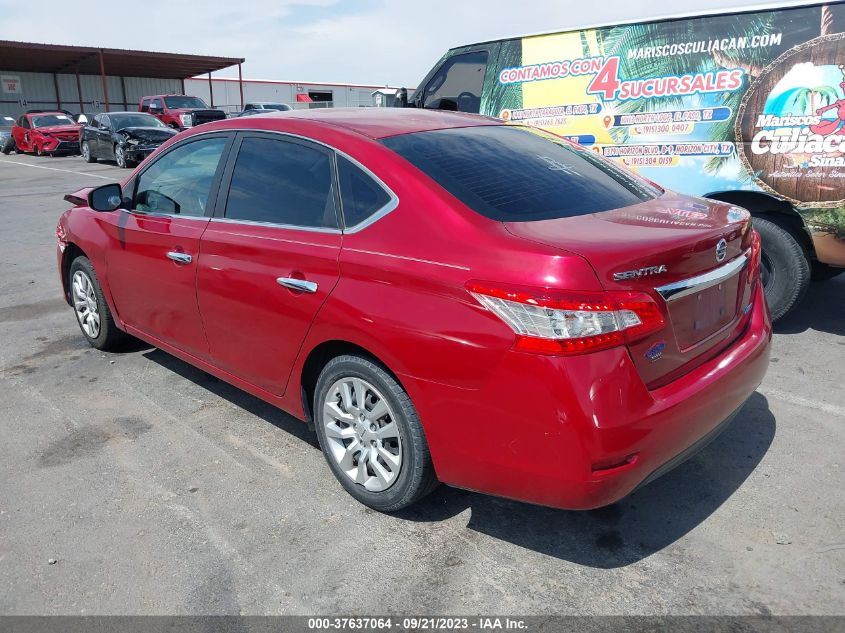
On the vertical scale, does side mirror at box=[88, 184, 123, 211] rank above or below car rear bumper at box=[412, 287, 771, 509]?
above

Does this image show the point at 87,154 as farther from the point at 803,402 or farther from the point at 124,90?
the point at 124,90

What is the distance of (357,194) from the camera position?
303cm

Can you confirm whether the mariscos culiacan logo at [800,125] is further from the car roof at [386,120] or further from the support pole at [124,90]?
the support pole at [124,90]

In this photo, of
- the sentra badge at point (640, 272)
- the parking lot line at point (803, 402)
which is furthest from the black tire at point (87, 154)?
the sentra badge at point (640, 272)

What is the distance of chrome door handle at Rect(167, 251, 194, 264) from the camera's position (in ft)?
12.2

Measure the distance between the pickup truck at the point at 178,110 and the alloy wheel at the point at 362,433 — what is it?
2364 cm

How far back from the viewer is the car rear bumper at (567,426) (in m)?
2.33

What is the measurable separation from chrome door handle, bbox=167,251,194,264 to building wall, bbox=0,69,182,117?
4319 cm

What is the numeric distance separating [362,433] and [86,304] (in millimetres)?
3019

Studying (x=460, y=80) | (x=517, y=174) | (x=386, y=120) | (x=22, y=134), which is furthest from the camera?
(x=22, y=134)

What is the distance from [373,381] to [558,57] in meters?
4.19

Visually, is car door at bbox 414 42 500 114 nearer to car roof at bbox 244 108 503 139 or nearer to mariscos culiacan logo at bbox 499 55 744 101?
mariscos culiacan logo at bbox 499 55 744 101

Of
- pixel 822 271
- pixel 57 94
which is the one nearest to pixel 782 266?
pixel 822 271

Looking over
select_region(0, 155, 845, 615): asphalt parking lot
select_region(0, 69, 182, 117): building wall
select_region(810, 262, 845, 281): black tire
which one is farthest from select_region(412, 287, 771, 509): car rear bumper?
select_region(0, 69, 182, 117): building wall
